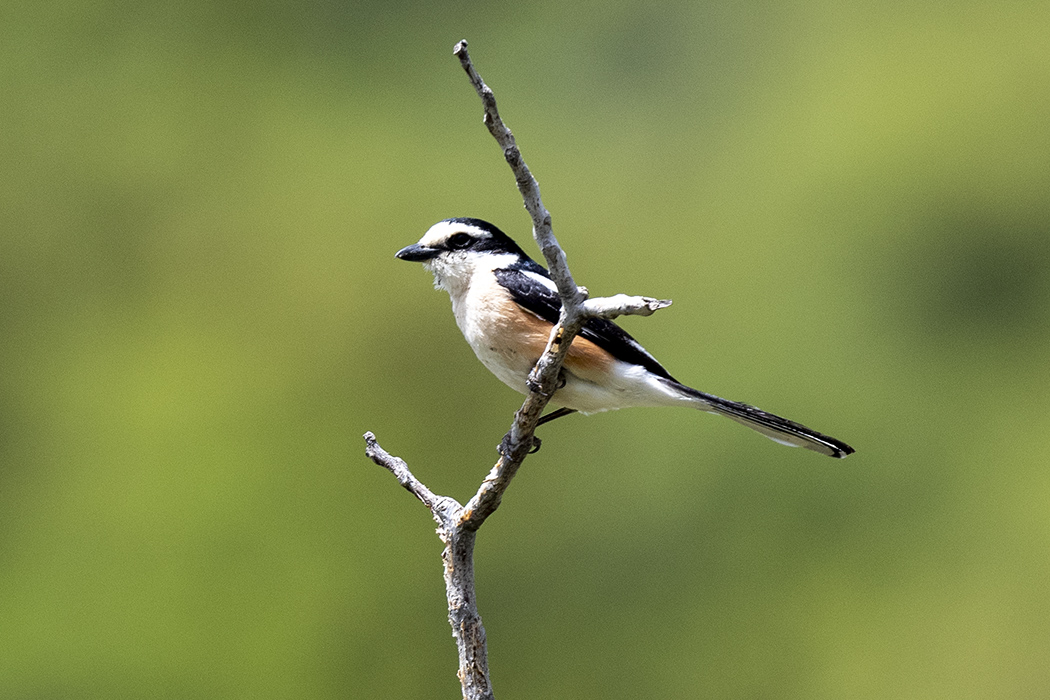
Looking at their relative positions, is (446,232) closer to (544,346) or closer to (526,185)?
(544,346)

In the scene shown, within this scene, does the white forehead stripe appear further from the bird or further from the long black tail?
the long black tail

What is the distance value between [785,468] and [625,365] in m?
4.00

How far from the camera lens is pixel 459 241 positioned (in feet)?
11.0

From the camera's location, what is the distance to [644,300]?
2.11 metres

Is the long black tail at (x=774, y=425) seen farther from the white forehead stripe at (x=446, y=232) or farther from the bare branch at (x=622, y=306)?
the bare branch at (x=622, y=306)

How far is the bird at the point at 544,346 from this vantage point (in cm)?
307

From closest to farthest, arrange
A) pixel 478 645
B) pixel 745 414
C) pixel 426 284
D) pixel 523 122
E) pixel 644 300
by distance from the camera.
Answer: pixel 644 300
pixel 478 645
pixel 745 414
pixel 426 284
pixel 523 122

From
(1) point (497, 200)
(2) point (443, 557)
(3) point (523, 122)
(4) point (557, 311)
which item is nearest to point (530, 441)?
(2) point (443, 557)

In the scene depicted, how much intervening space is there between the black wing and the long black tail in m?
0.14

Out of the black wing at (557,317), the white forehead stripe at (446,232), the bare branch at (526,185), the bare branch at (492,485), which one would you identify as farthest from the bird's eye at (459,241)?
the bare branch at (526,185)

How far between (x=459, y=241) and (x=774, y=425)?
1169mm

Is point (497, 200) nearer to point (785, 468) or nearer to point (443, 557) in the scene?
point (785, 468)

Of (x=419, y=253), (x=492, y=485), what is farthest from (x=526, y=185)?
(x=419, y=253)

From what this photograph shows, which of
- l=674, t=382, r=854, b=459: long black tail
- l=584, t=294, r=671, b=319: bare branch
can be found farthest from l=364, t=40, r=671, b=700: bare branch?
l=674, t=382, r=854, b=459: long black tail
